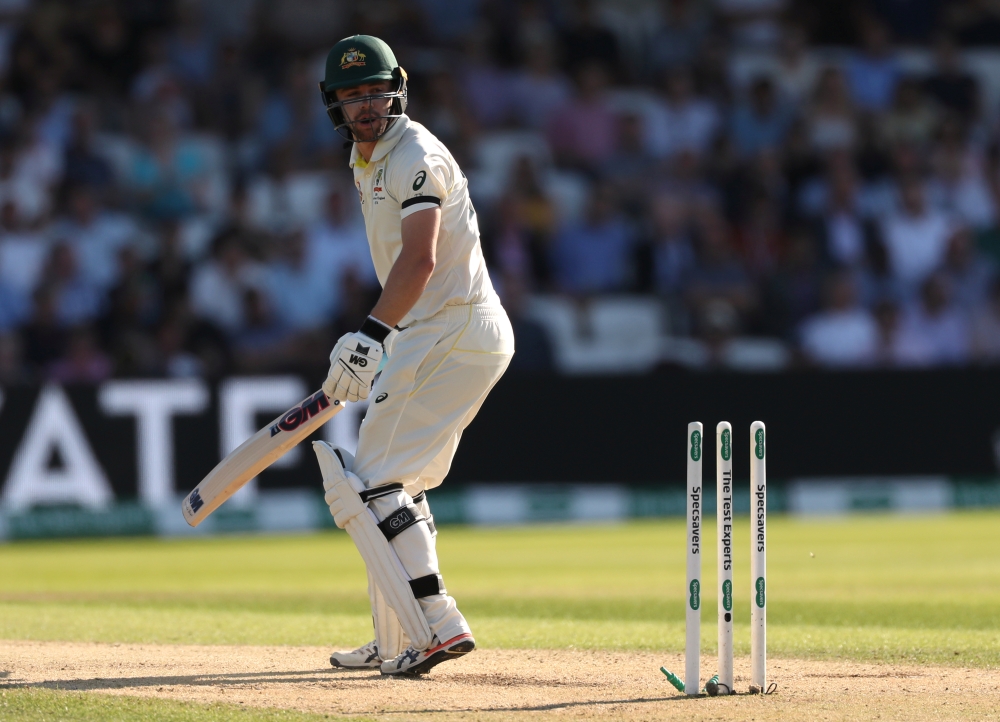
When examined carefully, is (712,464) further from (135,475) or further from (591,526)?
(135,475)

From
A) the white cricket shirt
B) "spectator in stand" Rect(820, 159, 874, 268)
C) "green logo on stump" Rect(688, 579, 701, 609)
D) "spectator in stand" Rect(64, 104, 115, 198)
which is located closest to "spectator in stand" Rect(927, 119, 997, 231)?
"spectator in stand" Rect(820, 159, 874, 268)

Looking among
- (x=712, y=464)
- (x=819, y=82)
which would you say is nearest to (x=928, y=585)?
(x=712, y=464)

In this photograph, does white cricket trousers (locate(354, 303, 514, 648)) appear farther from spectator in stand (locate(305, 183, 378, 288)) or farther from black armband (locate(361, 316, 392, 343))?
spectator in stand (locate(305, 183, 378, 288))

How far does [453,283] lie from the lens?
14.9 ft

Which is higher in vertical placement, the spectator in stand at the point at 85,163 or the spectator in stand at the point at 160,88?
the spectator in stand at the point at 160,88

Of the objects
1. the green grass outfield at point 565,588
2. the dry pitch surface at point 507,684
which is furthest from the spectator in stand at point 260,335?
the dry pitch surface at point 507,684

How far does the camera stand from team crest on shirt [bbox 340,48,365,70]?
14.8ft

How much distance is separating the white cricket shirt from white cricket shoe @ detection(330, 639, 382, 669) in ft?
3.28

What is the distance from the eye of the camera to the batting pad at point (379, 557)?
14.3ft

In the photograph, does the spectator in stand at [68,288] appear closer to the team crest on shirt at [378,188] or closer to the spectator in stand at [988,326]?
the spectator in stand at [988,326]

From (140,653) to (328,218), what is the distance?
7846 mm

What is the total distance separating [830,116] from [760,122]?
2.21 feet

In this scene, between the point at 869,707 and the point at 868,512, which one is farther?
the point at 868,512

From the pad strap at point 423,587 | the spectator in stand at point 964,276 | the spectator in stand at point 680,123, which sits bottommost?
the pad strap at point 423,587
